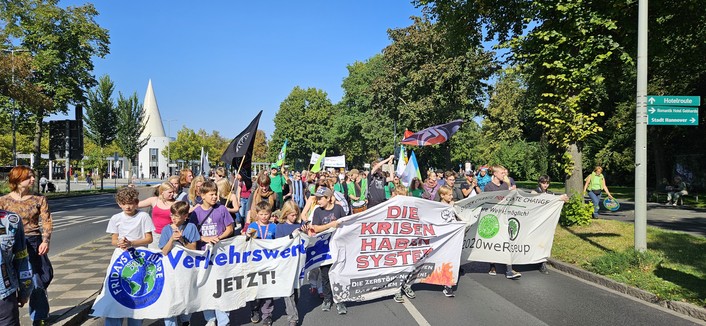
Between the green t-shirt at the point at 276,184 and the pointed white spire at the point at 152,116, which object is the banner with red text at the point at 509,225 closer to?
the green t-shirt at the point at 276,184

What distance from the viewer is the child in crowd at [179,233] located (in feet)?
16.8

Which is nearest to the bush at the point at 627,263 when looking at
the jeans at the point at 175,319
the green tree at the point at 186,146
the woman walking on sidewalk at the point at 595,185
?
the jeans at the point at 175,319

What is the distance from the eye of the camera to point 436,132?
14492 millimetres

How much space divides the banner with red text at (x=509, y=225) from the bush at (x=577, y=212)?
4.29 metres

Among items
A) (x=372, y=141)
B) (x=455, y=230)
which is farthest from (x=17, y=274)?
(x=372, y=141)

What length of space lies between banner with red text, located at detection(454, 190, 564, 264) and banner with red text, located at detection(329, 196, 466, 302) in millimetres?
1234

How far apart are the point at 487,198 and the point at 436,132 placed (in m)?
6.34

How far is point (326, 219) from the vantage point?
249 inches

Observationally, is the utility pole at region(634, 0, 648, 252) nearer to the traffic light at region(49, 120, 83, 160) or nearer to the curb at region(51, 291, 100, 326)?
the curb at region(51, 291, 100, 326)

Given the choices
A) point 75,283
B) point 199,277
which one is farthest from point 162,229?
point 75,283

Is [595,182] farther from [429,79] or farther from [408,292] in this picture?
[429,79]

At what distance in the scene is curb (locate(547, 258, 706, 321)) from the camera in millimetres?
5863

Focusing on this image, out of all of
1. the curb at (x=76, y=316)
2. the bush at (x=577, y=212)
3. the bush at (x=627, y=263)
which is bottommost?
the curb at (x=76, y=316)

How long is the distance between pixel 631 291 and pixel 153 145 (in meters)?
91.6
